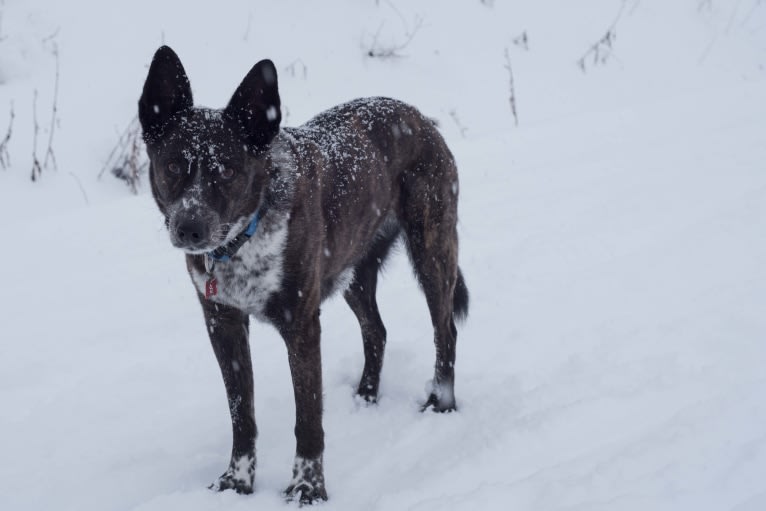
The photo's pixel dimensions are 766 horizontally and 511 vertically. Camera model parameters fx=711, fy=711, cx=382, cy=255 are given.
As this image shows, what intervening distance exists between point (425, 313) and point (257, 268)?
210cm

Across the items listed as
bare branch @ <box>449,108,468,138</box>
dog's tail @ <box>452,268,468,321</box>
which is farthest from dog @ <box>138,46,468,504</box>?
bare branch @ <box>449,108,468,138</box>

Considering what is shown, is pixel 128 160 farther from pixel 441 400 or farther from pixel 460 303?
pixel 441 400

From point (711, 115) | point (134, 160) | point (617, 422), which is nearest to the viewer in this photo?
point (617, 422)

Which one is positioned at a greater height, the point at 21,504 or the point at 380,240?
the point at 380,240

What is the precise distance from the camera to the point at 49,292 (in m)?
4.59

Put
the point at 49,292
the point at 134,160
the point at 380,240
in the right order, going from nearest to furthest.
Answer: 1. the point at 380,240
2. the point at 49,292
3. the point at 134,160

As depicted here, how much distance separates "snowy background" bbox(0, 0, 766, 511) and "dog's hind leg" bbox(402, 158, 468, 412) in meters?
0.19

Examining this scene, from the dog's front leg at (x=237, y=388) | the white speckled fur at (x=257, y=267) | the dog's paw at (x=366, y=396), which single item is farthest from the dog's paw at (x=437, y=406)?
the white speckled fur at (x=257, y=267)

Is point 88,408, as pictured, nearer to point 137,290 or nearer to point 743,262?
point 137,290

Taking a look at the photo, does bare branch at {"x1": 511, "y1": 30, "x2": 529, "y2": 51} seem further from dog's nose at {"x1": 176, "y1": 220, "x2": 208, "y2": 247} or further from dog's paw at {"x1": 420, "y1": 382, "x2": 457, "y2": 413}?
dog's nose at {"x1": 176, "y1": 220, "x2": 208, "y2": 247}

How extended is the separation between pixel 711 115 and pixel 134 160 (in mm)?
6311

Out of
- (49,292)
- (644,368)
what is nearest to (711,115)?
Result: (644,368)

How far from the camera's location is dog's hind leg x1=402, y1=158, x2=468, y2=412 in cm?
357

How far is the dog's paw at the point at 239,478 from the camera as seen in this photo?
297cm
